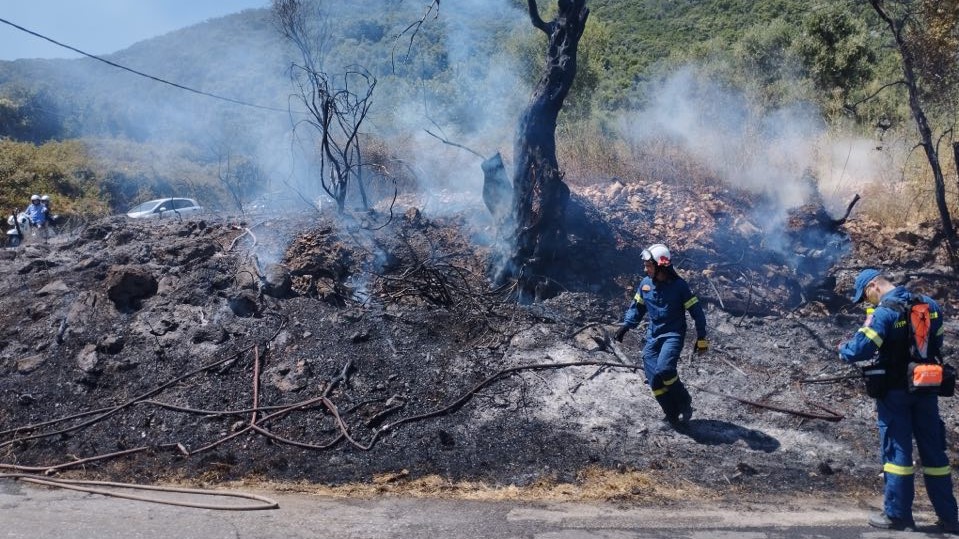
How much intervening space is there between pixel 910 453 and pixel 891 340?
0.76 metres

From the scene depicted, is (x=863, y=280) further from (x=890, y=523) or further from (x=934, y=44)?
(x=934, y=44)

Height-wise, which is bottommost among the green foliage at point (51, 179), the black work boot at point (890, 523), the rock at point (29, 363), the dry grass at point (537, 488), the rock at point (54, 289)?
the dry grass at point (537, 488)

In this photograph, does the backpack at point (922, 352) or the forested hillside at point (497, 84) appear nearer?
the backpack at point (922, 352)

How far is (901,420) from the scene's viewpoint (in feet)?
14.9

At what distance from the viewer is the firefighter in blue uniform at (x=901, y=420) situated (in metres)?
4.46

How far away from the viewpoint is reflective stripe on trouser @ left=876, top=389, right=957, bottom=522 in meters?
4.45

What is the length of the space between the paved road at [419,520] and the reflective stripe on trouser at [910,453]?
24 centimetres

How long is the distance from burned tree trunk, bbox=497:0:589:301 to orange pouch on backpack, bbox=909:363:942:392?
490 cm

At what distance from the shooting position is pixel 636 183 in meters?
12.3

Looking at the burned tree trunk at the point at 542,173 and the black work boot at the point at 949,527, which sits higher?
the burned tree trunk at the point at 542,173

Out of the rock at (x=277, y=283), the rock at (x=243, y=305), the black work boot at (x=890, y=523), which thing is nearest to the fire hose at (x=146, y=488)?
the rock at (x=243, y=305)

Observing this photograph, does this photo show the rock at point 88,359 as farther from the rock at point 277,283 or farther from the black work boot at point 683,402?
the black work boot at point 683,402

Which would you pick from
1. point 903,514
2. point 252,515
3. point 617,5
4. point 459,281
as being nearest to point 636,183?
point 459,281

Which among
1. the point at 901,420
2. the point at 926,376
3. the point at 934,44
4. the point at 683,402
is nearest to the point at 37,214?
the point at 683,402
